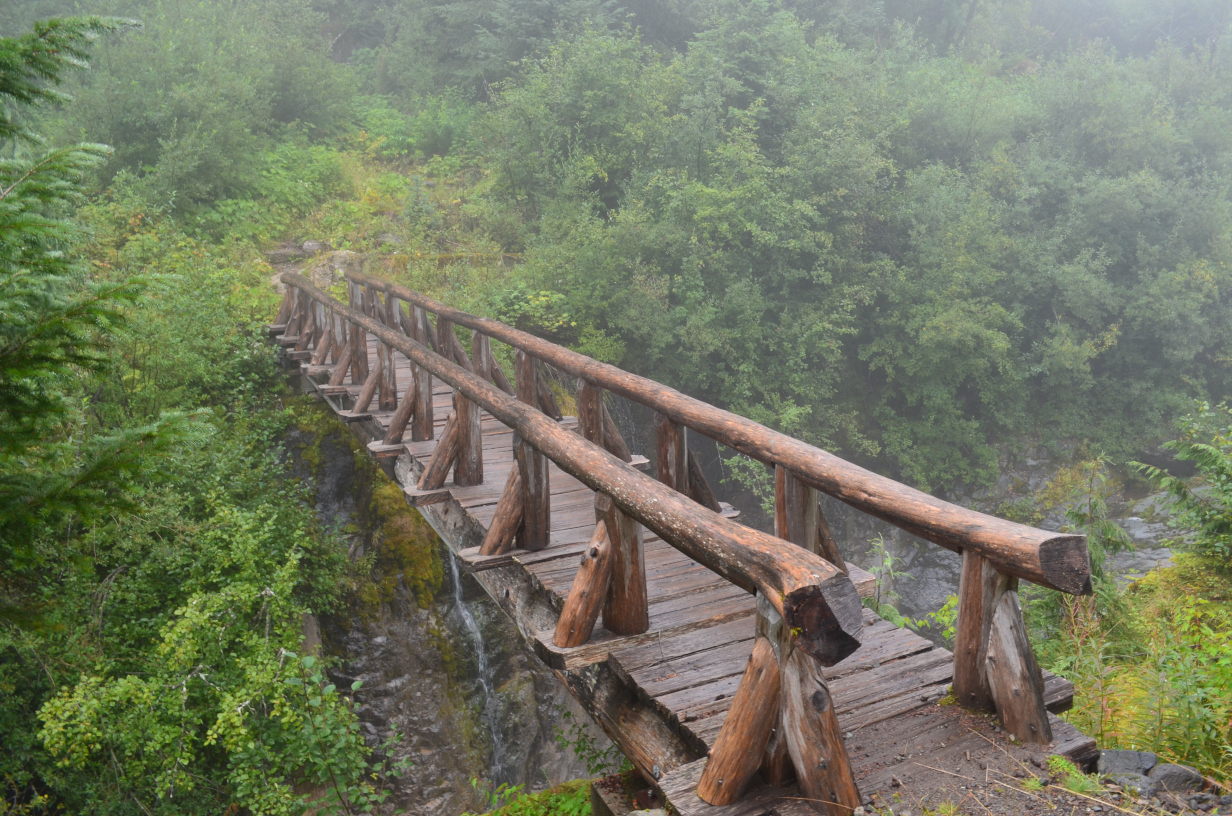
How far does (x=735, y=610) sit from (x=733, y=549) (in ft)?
4.77

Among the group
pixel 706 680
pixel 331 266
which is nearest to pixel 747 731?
pixel 706 680

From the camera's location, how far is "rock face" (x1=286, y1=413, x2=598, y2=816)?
745 cm

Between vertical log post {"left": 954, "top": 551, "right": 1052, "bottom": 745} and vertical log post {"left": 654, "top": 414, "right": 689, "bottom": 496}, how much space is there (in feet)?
6.64

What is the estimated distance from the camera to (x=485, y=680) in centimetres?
819

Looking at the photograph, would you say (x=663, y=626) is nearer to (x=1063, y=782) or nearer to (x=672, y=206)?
(x=1063, y=782)

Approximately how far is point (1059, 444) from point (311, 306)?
18.6 meters

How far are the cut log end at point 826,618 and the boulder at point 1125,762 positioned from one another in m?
1.30

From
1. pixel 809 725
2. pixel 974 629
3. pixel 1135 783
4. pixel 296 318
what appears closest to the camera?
pixel 809 725

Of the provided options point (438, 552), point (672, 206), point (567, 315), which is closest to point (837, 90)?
point (672, 206)

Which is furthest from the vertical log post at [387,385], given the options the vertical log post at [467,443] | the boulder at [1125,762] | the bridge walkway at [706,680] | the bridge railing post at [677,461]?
the boulder at [1125,762]

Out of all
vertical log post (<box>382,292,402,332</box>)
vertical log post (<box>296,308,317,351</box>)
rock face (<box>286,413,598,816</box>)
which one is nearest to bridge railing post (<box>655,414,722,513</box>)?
rock face (<box>286,413,598,816</box>)

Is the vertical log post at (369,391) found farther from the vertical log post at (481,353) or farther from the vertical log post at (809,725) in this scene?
the vertical log post at (809,725)

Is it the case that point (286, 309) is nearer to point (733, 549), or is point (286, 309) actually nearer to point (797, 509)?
point (797, 509)

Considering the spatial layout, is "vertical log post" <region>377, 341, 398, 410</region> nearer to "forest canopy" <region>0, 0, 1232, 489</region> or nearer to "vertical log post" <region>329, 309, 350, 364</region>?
"vertical log post" <region>329, 309, 350, 364</region>
